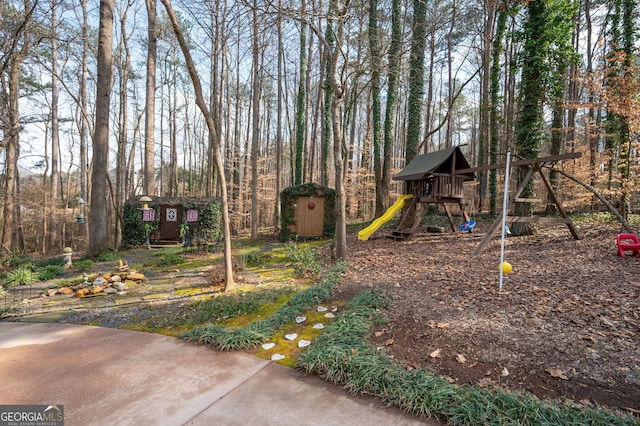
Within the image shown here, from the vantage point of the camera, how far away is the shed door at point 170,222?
12977 mm

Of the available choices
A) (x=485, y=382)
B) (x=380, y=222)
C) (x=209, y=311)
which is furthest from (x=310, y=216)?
(x=485, y=382)

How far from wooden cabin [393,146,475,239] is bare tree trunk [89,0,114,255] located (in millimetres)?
9023

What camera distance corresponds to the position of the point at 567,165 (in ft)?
41.7

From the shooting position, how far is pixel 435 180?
888cm

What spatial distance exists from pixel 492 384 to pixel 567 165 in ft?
47.6

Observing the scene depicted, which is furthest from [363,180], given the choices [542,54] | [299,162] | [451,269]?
[451,269]

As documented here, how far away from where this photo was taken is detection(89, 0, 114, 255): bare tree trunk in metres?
8.63

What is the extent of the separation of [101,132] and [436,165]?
1003 centimetres

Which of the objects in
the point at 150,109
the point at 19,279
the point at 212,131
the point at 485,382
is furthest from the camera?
the point at 150,109

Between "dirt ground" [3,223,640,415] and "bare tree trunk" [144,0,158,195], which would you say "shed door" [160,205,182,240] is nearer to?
"bare tree trunk" [144,0,158,195]

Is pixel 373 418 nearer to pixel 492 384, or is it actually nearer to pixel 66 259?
pixel 492 384

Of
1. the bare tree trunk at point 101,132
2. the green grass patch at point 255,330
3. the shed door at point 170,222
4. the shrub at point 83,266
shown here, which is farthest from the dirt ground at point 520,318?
the shed door at point 170,222

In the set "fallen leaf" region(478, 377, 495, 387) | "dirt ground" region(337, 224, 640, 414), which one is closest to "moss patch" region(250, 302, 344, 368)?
"dirt ground" region(337, 224, 640, 414)

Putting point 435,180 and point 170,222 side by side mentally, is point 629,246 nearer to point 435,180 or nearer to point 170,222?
point 435,180
